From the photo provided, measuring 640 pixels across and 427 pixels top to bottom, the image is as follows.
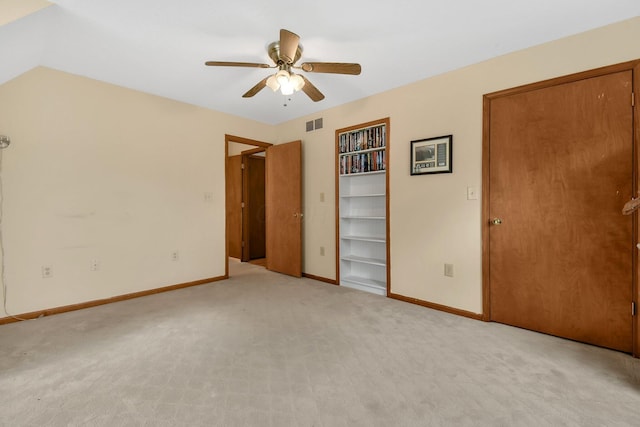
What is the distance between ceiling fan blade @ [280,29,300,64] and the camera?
1876 mm

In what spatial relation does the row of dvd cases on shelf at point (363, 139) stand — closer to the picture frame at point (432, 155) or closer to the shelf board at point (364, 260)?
the picture frame at point (432, 155)

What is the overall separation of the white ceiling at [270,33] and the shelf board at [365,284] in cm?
230

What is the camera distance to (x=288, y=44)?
1965 mm

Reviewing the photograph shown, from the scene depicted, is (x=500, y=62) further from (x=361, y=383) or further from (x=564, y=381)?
(x=361, y=383)

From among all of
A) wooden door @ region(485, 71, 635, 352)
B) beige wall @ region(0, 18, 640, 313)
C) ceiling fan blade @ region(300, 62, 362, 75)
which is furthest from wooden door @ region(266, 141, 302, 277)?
wooden door @ region(485, 71, 635, 352)

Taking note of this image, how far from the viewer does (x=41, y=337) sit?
2240 millimetres

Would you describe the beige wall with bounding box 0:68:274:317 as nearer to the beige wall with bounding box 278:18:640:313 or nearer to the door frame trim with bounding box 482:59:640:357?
the beige wall with bounding box 278:18:640:313

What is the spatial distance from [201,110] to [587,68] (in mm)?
3898

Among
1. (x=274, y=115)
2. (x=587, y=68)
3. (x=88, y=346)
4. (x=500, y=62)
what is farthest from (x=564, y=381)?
(x=274, y=115)

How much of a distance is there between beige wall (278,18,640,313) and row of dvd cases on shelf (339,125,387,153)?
0.15m

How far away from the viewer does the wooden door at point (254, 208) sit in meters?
5.50

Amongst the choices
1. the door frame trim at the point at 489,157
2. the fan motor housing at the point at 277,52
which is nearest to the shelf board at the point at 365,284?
the door frame trim at the point at 489,157

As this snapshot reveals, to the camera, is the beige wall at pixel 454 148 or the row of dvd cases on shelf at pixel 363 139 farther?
the row of dvd cases on shelf at pixel 363 139

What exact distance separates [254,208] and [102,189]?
281 cm
